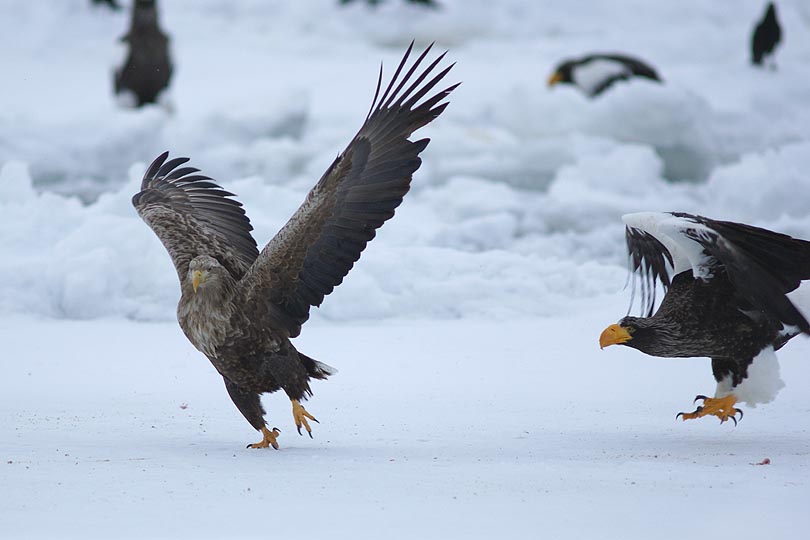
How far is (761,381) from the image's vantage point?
4414mm

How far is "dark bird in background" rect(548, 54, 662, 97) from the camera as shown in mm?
13859

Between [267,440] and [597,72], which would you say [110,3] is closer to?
[597,72]

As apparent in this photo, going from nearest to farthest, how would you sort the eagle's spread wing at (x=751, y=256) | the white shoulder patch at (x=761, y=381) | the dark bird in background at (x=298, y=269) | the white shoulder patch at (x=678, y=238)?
the eagle's spread wing at (x=751, y=256)
the dark bird in background at (x=298, y=269)
the white shoulder patch at (x=678, y=238)
the white shoulder patch at (x=761, y=381)

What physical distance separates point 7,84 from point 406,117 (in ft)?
32.8

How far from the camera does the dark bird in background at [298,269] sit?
412 cm

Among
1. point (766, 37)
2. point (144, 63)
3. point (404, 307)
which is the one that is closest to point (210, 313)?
point (404, 307)

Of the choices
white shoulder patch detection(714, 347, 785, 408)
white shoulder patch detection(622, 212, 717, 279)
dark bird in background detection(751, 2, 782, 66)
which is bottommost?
white shoulder patch detection(714, 347, 785, 408)

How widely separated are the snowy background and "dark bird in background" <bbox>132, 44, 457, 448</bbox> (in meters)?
0.28

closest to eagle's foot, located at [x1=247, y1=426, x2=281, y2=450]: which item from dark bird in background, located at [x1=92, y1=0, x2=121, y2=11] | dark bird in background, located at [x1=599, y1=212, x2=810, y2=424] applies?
dark bird in background, located at [x1=599, y1=212, x2=810, y2=424]

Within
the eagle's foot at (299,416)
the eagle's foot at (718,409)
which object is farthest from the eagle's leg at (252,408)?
the eagle's foot at (718,409)

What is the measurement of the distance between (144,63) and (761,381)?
9594 mm

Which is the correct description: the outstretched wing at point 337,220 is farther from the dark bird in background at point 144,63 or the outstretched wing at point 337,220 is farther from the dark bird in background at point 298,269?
the dark bird in background at point 144,63

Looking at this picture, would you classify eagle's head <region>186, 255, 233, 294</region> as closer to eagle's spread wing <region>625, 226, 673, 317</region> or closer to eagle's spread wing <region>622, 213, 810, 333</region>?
eagle's spread wing <region>622, 213, 810, 333</region>

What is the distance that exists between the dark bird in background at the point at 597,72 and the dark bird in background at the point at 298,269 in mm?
9964
